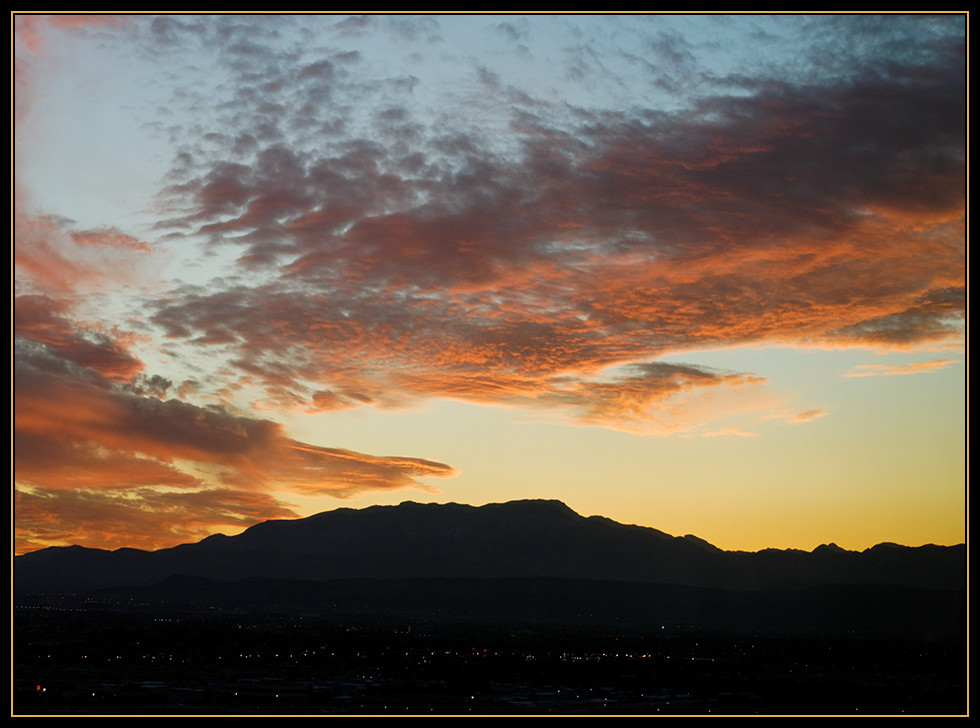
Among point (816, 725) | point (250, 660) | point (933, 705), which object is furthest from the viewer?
point (250, 660)

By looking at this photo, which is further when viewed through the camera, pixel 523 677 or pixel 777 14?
pixel 523 677

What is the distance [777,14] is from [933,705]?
2371 inches

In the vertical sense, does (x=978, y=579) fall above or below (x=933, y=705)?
above

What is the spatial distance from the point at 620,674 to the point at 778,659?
43.2 metres

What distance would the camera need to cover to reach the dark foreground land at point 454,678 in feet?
214

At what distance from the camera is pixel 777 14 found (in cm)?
3406

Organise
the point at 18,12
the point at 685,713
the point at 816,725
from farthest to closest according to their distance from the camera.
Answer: the point at 685,713
the point at 816,725
the point at 18,12

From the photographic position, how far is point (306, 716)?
56.1m

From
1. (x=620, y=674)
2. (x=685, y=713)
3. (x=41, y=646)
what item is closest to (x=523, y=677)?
(x=620, y=674)

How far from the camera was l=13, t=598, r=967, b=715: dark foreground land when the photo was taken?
6519cm

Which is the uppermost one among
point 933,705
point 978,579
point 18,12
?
point 18,12

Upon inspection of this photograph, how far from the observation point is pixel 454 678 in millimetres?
85625

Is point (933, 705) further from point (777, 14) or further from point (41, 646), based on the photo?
point (41, 646)

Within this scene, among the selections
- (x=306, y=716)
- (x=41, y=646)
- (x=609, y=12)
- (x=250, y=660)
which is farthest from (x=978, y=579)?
(x=41, y=646)
